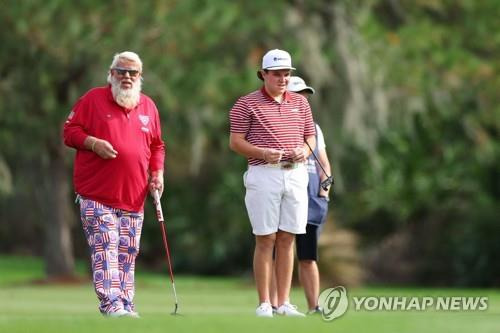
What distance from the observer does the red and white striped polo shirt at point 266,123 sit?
1131 cm

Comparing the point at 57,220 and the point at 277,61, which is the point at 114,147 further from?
the point at 57,220

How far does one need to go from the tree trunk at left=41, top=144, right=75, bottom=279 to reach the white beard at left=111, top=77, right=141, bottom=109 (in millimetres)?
14247

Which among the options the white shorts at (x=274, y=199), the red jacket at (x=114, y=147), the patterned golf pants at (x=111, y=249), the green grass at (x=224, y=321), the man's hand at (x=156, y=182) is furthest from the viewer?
the man's hand at (x=156, y=182)

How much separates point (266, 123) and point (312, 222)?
134cm

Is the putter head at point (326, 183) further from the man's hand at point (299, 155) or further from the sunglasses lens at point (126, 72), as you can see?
the sunglasses lens at point (126, 72)

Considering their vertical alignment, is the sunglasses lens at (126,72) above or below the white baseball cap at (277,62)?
below

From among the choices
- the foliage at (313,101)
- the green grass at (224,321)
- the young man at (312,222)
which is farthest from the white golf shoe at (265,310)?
the foliage at (313,101)

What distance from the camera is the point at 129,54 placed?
11.3 metres

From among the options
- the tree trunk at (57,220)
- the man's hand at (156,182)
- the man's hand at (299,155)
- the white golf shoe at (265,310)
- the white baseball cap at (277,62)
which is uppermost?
the white baseball cap at (277,62)

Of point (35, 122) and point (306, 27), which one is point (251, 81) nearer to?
point (306, 27)

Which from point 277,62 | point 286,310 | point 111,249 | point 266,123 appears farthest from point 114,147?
point 286,310

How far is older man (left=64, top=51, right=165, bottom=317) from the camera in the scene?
A: 434 inches

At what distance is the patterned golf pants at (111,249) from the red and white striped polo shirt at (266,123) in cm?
104

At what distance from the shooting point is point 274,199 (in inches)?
443
